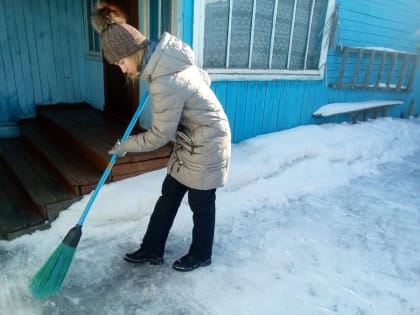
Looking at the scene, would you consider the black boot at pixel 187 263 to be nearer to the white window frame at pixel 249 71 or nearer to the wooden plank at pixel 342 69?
the white window frame at pixel 249 71

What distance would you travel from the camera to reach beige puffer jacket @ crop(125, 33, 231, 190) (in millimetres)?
1729

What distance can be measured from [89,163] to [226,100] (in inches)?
63.1

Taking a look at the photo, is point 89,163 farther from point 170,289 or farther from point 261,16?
point 261,16

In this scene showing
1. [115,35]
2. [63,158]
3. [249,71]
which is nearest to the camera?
[115,35]

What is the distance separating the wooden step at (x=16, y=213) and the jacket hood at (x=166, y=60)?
1581 millimetres

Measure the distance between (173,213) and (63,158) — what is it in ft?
5.35

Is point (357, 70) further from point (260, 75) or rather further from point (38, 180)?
point (38, 180)

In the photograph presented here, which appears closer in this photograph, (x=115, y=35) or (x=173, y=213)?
(x=115, y=35)

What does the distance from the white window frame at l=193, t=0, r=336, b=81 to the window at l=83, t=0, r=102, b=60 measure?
64.8 inches

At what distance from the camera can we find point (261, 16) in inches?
150

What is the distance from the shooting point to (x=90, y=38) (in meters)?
4.48

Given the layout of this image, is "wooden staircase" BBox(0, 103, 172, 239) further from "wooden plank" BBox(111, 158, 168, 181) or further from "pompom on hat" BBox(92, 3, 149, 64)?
"pompom on hat" BBox(92, 3, 149, 64)

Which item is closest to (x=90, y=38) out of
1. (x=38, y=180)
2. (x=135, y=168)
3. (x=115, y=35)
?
(x=38, y=180)

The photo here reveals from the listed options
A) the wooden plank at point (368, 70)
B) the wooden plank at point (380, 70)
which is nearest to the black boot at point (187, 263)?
the wooden plank at point (368, 70)
